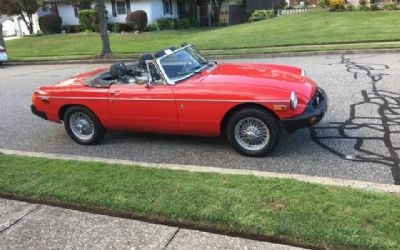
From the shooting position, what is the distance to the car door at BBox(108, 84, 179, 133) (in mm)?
5727

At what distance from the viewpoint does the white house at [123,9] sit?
1329 inches

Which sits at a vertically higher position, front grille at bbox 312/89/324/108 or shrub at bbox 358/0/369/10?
shrub at bbox 358/0/369/10

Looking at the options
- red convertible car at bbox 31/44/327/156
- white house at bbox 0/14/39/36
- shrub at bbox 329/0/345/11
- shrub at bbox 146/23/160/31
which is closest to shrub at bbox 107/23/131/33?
shrub at bbox 146/23/160/31

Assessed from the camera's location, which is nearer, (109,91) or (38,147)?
(109,91)

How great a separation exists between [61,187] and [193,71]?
2.47 meters

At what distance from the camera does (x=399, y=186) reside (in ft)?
14.1

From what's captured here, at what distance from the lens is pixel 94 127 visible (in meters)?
6.48

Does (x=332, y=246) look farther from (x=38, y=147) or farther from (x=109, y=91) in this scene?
(x=38, y=147)

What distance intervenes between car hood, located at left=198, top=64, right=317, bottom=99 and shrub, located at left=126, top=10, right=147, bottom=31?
26828mm

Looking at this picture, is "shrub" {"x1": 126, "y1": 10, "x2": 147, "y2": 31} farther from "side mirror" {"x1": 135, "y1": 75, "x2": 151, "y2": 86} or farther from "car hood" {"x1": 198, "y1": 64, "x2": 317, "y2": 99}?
"side mirror" {"x1": 135, "y1": 75, "x2": 151, "y2": 86}

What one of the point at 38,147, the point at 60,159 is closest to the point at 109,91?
the point at 60,159

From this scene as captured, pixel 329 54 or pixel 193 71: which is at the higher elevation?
pixel 193 71

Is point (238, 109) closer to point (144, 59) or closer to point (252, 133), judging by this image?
point (252, 133)

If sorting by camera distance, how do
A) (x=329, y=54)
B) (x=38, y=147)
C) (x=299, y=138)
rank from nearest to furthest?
(x=299, y=138) < (x=38, y=147) < (x=329, y=54)
